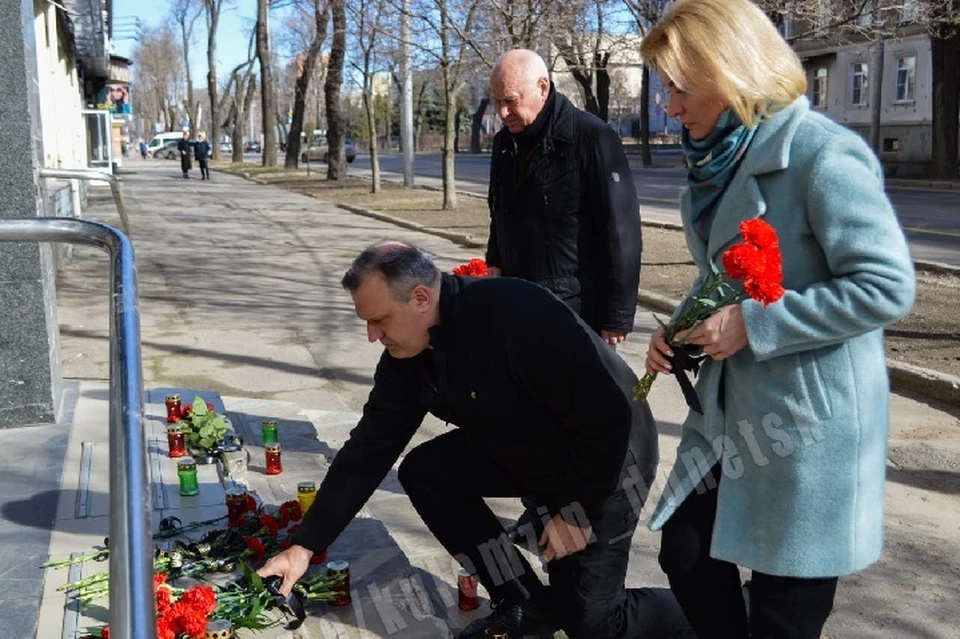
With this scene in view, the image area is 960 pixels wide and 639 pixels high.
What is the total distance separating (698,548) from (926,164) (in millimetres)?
34334

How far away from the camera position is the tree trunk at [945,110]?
28.1 meters

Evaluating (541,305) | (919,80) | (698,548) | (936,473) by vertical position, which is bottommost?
(936,473)

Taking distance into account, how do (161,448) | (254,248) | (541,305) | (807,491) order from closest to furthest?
(807,491) → (541,305) → (161,448) → (254,248)

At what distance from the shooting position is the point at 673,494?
237cm

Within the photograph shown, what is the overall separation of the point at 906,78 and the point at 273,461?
37607mm

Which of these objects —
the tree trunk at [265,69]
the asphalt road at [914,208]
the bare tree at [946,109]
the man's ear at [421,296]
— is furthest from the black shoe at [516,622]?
the tree trunk at [265,69]

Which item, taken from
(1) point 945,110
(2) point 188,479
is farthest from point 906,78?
(2) point 188,479

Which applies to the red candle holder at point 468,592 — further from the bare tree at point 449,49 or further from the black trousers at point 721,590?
the bare tree at point 449,49

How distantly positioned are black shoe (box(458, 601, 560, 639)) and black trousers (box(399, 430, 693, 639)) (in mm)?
33

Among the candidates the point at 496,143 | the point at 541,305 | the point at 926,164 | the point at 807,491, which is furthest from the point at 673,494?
the point at 926,164

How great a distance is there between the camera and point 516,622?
317cm

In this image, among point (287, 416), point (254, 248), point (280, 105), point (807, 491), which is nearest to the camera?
point (807, 491)

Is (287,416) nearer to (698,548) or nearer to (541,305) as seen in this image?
(541,305)

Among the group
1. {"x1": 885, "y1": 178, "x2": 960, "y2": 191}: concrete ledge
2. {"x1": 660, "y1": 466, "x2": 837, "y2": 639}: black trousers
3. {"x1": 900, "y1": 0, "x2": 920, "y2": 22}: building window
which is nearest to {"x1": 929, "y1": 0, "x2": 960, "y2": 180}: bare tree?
{"x1": 885, "y1": 178, "x2": 960, "y2": 191}: concrete ledge
